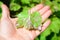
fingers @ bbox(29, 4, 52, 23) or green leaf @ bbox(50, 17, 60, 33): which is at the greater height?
fingers @ bbox(29, 4, 52, 23)

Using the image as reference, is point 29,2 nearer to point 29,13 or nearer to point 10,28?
point 29,13

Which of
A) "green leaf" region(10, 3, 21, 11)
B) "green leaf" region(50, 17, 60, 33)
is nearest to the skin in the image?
"green leaf" region(50, 17, 60, 33)

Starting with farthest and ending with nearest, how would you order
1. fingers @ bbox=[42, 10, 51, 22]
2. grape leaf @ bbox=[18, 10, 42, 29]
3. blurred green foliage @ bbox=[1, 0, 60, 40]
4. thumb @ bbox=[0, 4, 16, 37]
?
blurred green foliage @ bbox=[1, 0, 60, 40] < fingers @ bbox=[42, 10, 51, 22] < grape leaf @ bbox=[18, 10, 42, 29] < thumb @ bbox=[0, 4, 16, 37]

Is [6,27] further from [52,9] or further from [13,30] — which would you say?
[52,9]

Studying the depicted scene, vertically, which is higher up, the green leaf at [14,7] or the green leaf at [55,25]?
the green leaf at [14,7]

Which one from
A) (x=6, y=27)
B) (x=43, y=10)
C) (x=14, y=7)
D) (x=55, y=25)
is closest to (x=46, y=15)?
(x=43, y=10)

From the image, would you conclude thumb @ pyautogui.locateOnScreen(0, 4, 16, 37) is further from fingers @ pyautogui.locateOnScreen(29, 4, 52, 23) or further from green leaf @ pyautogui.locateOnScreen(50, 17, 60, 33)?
green leaf @ pyautogui.locateOnScreen(50, 17, 60, 33)

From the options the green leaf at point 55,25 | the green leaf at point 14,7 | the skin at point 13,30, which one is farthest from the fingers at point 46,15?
the green leaf at point 14,7

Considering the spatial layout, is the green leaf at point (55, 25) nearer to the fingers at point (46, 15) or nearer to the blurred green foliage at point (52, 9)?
the blurred green foliage at point (52, 9)
